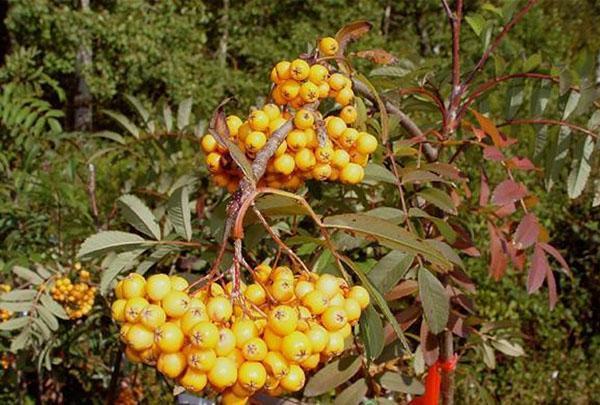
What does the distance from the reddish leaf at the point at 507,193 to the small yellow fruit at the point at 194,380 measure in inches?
27.9

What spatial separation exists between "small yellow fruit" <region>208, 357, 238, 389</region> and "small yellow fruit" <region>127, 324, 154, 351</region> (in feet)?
0.23

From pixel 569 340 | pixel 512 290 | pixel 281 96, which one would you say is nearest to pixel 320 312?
pixel 281 96

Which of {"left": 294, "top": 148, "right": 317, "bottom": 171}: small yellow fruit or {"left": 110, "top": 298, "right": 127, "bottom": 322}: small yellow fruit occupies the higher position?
{"left": 294, "top": 148, "right": 317, "bottom": 171}: small yellow fruit

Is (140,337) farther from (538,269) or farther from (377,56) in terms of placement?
(538,269)

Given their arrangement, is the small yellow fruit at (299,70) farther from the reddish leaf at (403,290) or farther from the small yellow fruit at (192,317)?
the reddish leaf at (403,290)

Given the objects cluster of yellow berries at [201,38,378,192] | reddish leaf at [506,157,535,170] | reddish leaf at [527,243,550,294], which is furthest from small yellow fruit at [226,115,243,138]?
reddish leaf at [527,243,550,294]

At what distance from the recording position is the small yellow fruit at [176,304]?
62 cm

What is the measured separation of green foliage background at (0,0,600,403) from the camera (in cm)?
212

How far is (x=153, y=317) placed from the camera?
621mm

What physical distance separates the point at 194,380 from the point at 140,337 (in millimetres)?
66

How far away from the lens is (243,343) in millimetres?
622

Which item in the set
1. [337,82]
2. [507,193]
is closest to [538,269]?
[507,193]

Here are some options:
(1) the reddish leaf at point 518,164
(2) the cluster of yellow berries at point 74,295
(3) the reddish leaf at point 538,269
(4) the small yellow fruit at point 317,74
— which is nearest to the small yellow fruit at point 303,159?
(4) the small yellow fruit at point 317,74

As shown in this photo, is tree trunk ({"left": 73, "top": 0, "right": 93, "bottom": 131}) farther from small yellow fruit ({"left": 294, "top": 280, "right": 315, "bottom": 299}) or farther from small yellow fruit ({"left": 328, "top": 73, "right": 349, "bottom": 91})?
small yellow fruit ({"left": 294, "top": 280, "right": 315, "bottom": 299})
